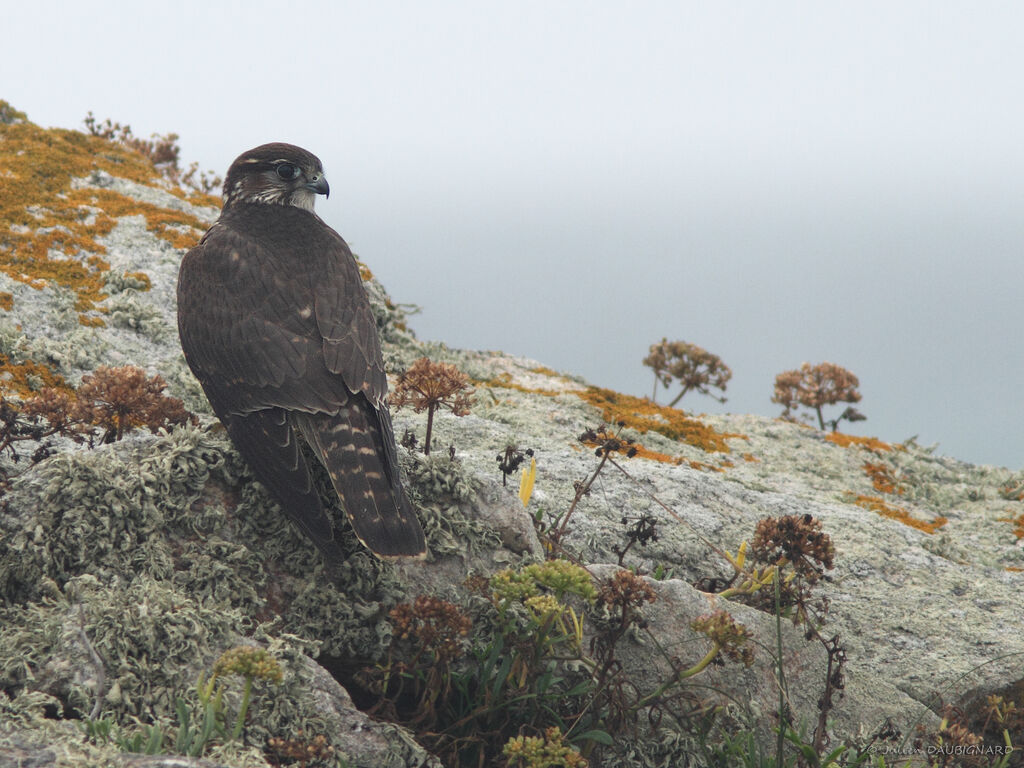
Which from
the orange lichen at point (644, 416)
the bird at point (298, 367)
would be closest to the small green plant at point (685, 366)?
the orange lichen at point (644, 416)

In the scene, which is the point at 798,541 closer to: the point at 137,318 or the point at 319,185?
the point at 319,185

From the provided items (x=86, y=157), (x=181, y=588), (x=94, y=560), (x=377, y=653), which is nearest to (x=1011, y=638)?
(x=377, y=653)

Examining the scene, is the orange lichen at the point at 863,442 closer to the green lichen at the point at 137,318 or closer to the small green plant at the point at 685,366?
the small green plant at the point at 685,366

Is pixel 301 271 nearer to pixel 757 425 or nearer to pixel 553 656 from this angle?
pixel 553 656

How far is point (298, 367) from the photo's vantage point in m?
4.29

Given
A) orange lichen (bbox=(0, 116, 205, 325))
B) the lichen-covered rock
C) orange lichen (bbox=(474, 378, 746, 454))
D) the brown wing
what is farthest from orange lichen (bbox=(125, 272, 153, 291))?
orange lichen (bbox=(474, 378, 746, 454))

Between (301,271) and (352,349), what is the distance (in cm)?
70

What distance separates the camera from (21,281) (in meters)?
7.27

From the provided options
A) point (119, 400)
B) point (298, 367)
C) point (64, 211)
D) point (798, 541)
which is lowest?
point (119, 400)

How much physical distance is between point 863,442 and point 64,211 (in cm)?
836

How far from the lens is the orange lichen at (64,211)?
766cm

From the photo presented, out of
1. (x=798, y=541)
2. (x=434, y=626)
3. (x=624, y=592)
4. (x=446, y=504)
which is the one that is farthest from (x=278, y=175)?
(x=798, y=541)

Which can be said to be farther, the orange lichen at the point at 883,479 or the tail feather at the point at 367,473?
the orange lichen at the point at 883,479

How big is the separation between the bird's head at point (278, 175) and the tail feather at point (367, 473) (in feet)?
7.52
